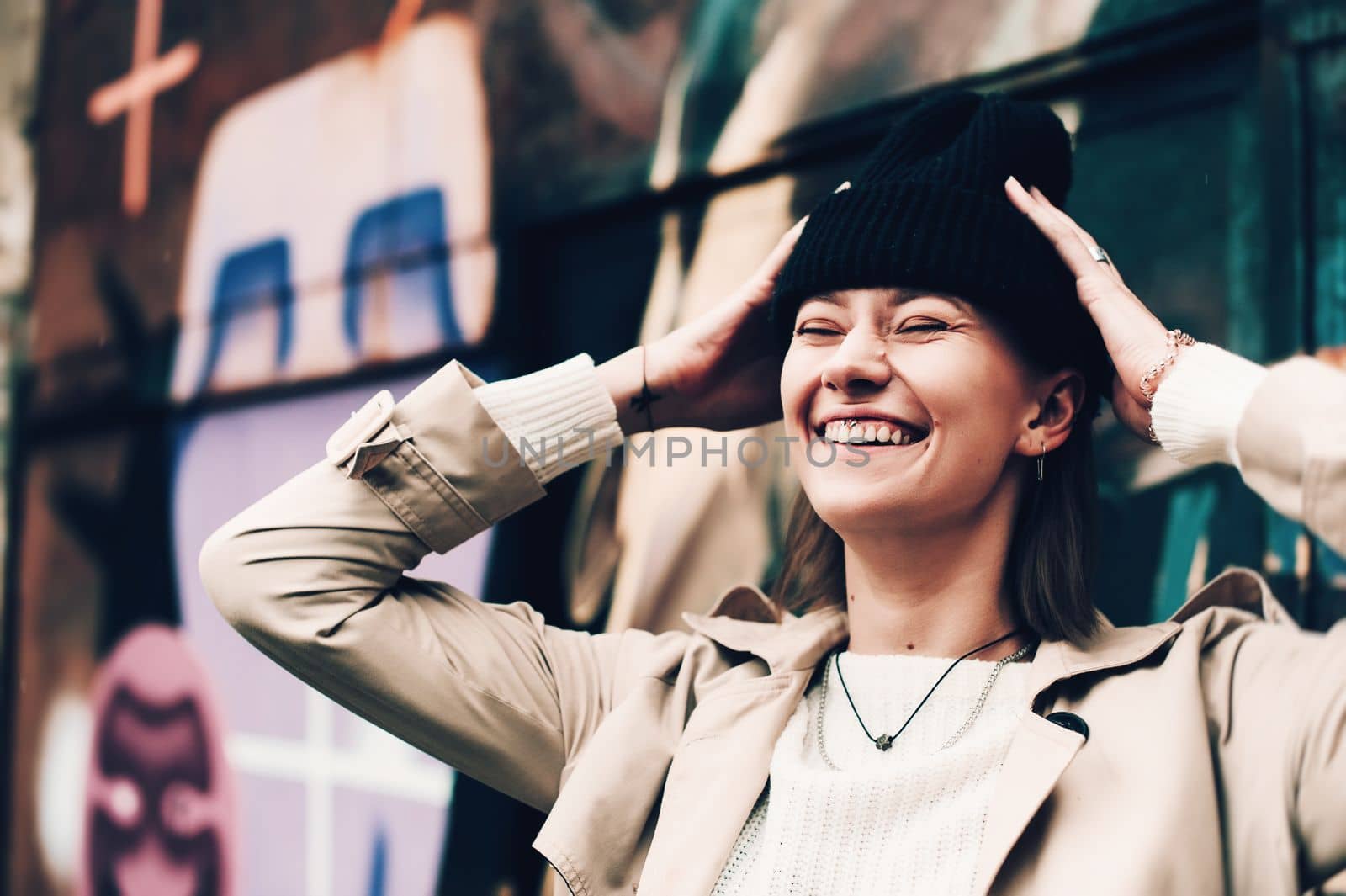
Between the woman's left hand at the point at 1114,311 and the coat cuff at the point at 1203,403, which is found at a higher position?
the woman's left hand at the point at 1114,311

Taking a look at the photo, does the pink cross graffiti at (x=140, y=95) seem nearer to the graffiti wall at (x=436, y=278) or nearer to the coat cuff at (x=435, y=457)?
the graffiti wall at (x=436, y=278)

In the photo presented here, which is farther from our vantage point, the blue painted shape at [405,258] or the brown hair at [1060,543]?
the blue painted shape at [405,258]

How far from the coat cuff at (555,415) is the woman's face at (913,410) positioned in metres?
0.40

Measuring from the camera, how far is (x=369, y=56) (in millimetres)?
3975

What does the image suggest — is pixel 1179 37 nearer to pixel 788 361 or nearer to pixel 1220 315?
pixel 1220 315

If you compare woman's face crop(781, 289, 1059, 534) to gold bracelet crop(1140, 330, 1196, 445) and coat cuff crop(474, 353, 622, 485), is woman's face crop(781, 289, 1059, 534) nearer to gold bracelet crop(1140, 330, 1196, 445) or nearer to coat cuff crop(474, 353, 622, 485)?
gold bracelet crop(1140, 330, 1196, 445)

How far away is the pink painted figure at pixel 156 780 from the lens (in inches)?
174

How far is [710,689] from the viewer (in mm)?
1918

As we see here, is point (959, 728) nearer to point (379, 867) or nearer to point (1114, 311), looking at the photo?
point (1114, 311)

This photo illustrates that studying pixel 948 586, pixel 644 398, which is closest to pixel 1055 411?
pixel 948 586

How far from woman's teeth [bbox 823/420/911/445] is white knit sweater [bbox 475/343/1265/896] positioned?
0.34 metres

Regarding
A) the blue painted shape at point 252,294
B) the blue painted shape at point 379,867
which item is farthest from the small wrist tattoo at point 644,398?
the blue painted shape at point 252,294

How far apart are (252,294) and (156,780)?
1.85 metres

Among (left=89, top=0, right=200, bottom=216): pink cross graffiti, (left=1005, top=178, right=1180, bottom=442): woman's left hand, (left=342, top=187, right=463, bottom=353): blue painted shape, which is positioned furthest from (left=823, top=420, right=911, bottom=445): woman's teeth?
(left=89, top=0, right=200, bottom=216): pink cross graffiti
